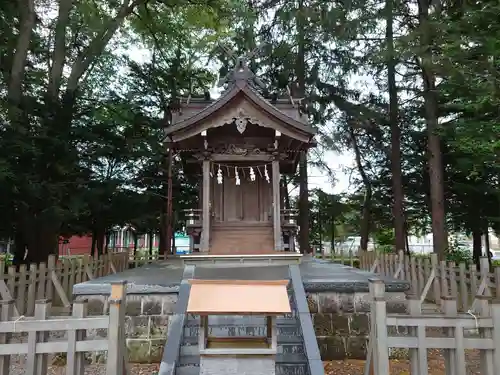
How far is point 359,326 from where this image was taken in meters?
6.77

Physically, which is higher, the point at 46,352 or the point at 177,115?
the point at 177,115

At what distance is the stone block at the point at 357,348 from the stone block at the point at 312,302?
2.53ft

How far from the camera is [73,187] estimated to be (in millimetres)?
13461

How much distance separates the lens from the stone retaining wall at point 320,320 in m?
6.59

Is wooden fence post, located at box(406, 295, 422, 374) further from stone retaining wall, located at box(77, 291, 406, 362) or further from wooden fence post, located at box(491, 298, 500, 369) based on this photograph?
stone retaining wall, located at box(77, 291, 406, 362)

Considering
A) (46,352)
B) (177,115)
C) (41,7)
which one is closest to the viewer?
(46,352)

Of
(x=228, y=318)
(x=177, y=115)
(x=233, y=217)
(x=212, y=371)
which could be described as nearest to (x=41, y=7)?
(x=177, y=115)

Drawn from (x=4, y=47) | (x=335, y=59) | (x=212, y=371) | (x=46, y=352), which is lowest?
(x=212, y=371)

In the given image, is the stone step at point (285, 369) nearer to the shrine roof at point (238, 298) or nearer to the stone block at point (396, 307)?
the shrine roof at point (238, 298)

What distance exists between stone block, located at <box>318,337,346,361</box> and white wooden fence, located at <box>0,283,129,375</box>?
385 centimetres

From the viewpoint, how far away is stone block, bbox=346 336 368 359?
21.7 ft

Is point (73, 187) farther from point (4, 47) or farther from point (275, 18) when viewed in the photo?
point (275, 18)

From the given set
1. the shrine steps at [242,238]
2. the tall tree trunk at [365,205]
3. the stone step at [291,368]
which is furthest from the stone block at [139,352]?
the tall tree trunk at [365,205]

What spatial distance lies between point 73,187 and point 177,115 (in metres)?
4.79
